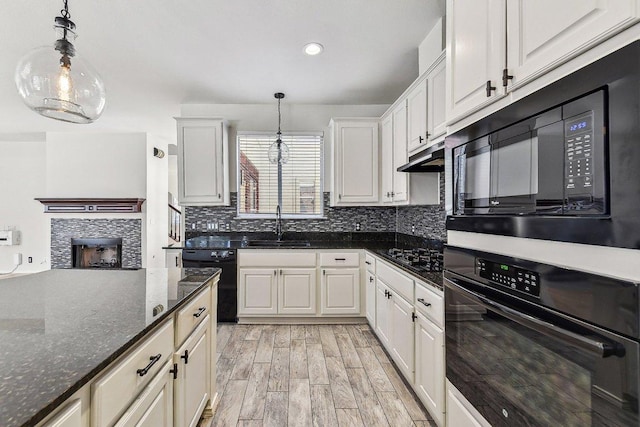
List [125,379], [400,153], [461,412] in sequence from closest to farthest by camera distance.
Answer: [125,379]
[461,412]
[400,153]

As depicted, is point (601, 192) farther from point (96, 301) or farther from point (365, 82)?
point (365, 82)

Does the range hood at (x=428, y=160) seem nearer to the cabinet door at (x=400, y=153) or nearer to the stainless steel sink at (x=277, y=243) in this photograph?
the cabinet door at (x=400, y=153)

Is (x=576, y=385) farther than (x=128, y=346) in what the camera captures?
No

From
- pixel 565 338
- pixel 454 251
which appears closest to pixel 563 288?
pixel 565 338

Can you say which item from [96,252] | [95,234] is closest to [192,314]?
[95,234]

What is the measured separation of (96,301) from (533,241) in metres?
1.58

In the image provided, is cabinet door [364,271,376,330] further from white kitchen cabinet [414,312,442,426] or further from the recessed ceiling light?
the recessed ceiling light

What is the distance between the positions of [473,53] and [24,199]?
7722mm

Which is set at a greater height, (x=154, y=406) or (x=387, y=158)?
(x=387, y=158)

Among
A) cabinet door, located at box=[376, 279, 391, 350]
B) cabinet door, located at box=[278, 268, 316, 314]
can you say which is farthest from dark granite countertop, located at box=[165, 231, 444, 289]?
cabinet door, located at box=[376, 279, 391, 350]

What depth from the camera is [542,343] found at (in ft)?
2.85

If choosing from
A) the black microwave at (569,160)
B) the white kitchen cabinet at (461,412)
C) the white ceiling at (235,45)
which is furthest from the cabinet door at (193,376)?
the white ceiling at (235,45)

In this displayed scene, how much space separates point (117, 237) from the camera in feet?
18.3

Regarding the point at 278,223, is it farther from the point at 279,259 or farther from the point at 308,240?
the point at 279,259
